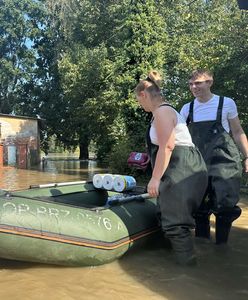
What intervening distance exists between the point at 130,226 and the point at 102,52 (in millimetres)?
22038

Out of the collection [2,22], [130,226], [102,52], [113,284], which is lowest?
[113,284]

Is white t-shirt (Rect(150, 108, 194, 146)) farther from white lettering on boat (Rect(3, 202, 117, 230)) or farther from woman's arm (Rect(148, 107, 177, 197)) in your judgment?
white lettering on boat (Rect(3, 202, 117, 230))

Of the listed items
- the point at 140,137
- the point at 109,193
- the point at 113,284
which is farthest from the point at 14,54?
the point at 113,284

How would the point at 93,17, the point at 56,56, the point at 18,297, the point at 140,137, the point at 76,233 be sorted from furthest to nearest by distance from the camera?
the point at 56,56, the point at 93,17, the point at 140,137, the point at 76,233, the point at 18,297

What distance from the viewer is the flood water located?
4.18m

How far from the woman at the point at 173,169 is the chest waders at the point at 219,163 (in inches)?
18.1

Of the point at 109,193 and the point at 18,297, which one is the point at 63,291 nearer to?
the point at 18,297

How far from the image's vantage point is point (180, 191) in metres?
4.65

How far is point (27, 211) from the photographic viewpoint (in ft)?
15.4

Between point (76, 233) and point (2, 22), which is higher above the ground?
point (2, 22)

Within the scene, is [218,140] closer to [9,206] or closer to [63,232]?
[63,232]

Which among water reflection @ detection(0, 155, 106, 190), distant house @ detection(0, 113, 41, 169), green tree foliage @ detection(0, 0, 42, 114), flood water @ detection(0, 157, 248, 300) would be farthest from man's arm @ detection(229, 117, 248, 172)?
green tree foliage @ detection(0, 0, 42, 114)

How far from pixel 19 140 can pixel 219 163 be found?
A: 25.2 meters

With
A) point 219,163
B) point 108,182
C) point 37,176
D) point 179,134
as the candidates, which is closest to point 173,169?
point 179,134
